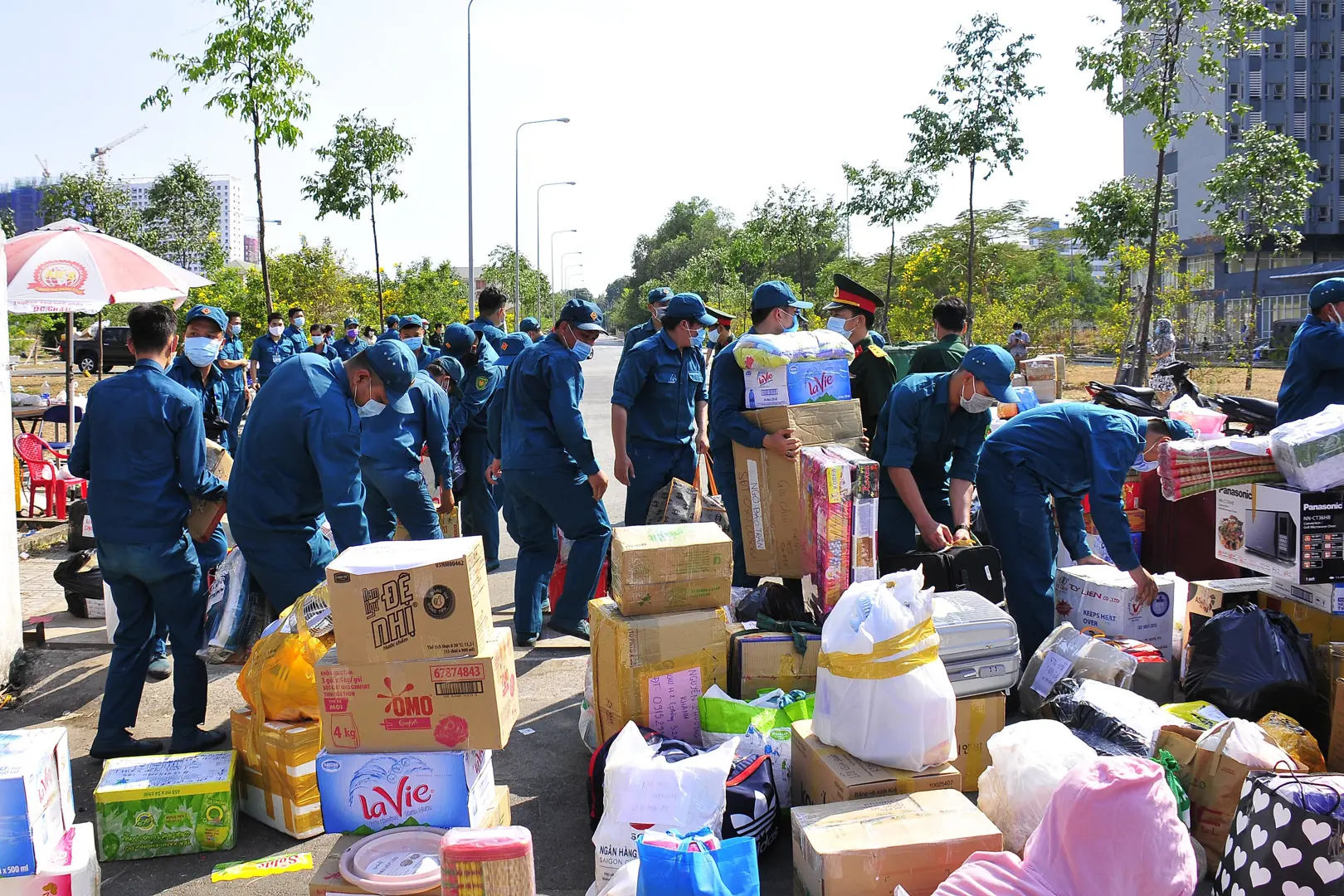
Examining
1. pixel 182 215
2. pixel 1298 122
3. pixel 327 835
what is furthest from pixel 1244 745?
pixel 1298 122

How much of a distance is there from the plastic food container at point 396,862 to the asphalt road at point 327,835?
51 centimetres

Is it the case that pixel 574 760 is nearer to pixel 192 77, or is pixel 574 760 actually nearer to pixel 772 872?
pixel 772 872

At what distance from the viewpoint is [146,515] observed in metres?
4.39

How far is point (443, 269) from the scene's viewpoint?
37219 millimetres

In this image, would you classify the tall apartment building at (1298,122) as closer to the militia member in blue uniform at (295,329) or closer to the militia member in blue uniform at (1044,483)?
the militia member in blue uniform at (295,329)

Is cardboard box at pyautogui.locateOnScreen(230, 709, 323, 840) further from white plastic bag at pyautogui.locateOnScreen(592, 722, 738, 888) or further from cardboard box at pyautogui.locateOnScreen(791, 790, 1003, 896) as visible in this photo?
cardboard box at pyautogui.locateOnScreen(791, 790, 1003, 896)

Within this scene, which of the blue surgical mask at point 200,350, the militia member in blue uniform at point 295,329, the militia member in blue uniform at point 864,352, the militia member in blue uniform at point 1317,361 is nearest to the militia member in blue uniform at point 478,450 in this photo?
the blue surgical mask at point 200,350

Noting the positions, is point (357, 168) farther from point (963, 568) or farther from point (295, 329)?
point (963, 568)

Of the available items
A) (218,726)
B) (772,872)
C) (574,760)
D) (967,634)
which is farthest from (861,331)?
(218,726)

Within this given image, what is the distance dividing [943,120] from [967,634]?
1441 centimetres

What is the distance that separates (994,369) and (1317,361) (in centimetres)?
288

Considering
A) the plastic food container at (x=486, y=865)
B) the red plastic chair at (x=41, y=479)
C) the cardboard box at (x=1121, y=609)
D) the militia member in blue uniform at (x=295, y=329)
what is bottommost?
the plastic food container at (x=486, y=865)

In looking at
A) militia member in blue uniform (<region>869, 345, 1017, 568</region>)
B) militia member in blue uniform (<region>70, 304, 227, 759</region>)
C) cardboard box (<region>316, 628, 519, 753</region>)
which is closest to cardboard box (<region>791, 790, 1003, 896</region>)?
cardboard box (<region>316, 628, 519, 753</region>)

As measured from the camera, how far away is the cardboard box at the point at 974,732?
412cm
